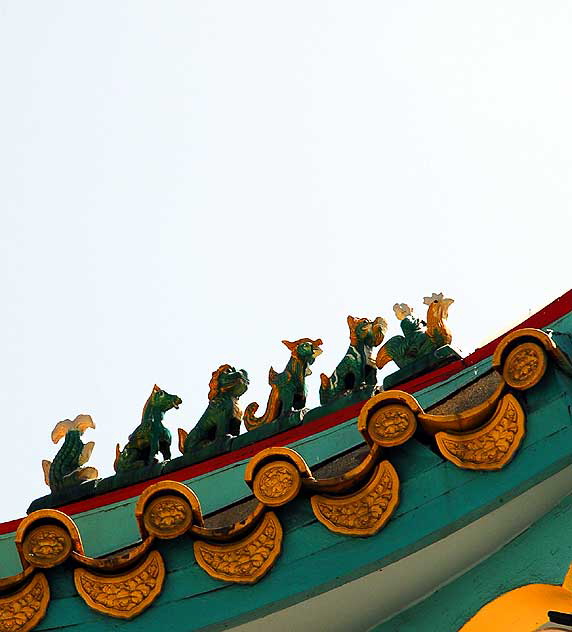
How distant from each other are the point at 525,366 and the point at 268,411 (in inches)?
73.0

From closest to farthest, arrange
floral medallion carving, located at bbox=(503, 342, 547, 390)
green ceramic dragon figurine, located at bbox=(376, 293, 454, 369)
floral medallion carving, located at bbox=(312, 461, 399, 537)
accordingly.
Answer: floral medallion carving, located at bbox=(503, 342, 547, 390)
floral medallion carving, located at bbox=(312, 461, 399, 537)
green ceramic dragon figurine, located at bbox=(376, 293, 454, 369)

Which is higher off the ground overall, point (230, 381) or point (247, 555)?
point (230, 381)

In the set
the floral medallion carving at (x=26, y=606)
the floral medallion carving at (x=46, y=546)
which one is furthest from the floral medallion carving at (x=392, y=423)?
the floral medallion carving at (x=26, y=606)

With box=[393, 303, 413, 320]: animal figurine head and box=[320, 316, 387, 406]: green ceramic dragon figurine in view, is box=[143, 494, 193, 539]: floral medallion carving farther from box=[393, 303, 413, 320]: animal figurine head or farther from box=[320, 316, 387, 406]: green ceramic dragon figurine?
box=[393, 303, 413, 320]: animal figurine head

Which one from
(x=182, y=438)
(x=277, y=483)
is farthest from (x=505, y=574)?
(x=182, y=438)

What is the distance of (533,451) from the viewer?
4355 mm

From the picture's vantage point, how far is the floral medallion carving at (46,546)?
179 inches

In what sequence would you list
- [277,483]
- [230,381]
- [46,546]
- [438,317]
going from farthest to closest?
1. [230,381]
2. [438,317]
3. [46,546]
4. [277,483]

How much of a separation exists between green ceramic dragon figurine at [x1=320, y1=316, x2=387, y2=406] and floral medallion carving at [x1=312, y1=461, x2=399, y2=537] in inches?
54.6

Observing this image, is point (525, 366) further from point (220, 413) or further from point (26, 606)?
point (220, 413)

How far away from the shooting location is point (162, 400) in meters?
6.28

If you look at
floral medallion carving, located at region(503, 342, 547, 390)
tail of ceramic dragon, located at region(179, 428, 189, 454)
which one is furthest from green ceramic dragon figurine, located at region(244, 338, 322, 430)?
floral medallion carving, located at region(503, 342, 547, 390)

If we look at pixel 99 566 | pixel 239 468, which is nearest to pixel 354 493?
pixel 99 566

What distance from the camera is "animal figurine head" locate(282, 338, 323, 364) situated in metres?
6.03
